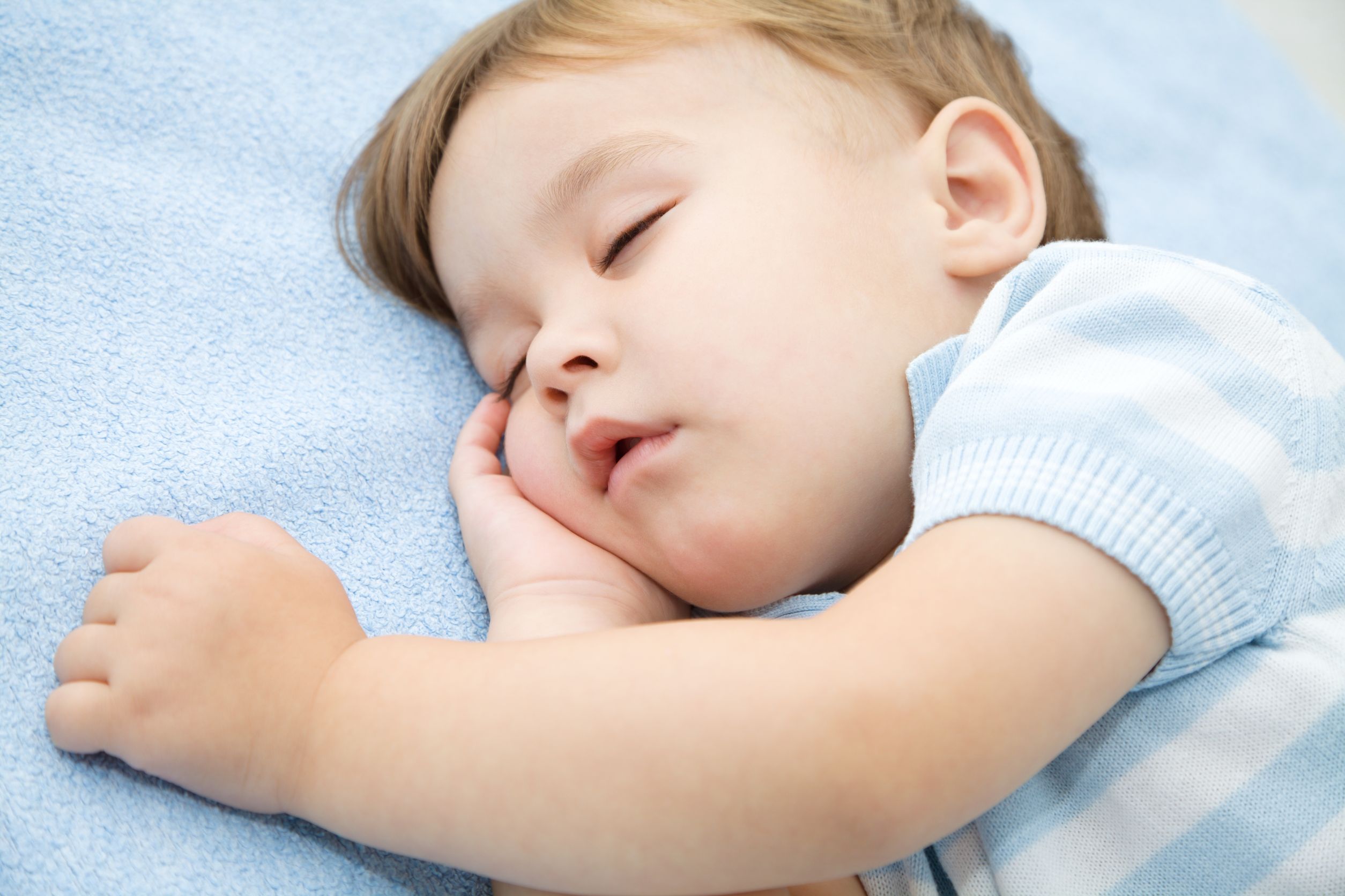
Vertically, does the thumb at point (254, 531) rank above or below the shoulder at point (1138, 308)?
below

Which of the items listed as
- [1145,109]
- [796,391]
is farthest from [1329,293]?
[796,391]

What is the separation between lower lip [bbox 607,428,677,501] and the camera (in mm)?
764

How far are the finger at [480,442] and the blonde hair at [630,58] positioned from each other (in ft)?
0.41

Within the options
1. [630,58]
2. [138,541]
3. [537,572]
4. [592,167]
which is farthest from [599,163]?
[138,541]

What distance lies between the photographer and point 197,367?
84 cm

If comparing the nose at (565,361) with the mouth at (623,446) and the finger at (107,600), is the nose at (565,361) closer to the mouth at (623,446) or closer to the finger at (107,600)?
the mouth at (623,446)

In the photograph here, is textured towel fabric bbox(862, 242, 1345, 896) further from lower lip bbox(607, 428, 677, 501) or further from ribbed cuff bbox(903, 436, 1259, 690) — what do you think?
lower lip bbox(607, 428, 677, 501)

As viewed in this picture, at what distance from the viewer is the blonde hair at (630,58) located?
926 mm

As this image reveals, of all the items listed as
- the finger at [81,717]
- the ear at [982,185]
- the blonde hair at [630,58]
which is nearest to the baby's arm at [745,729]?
the finger at [81,717]

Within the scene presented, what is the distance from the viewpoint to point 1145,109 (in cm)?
163

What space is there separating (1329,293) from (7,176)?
1595mm

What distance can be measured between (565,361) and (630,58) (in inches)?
11.3

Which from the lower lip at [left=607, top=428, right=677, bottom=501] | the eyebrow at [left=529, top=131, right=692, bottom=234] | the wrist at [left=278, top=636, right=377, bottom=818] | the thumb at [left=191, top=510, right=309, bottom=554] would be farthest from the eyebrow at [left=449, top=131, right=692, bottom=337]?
the wrist at [left=278, top=636, right=377, bottom=818]

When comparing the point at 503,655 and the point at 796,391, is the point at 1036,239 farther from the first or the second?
the point at 503,655
